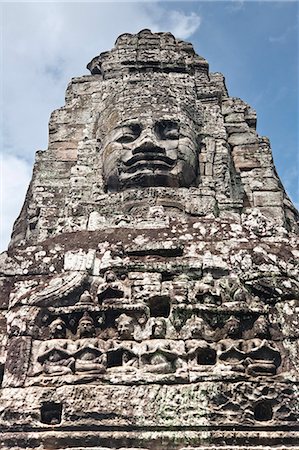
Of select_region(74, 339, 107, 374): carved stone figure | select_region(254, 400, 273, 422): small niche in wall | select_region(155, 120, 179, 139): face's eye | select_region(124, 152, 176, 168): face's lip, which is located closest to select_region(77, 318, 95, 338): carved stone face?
select_region(74, 339, 107, 374): carved stone figure

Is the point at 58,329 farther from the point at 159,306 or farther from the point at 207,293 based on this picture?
the point at 207,293

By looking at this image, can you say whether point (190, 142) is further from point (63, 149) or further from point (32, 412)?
point (32, 412)

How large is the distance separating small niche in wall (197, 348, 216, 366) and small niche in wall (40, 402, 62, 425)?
1.21m

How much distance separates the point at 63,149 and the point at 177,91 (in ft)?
6.55

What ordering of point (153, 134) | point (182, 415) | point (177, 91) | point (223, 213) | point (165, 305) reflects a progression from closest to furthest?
point (182, 415)
point (165, 305)
point (223, 213)
point (153, 134)
point (177, 91)

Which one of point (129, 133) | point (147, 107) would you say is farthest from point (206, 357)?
point (147, 107)

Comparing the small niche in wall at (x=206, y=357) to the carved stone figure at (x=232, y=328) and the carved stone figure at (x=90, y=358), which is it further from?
the carved stone figure at (x=90, y=358)

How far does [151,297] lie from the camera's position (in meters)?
5.26

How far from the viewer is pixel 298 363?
470 centimetres

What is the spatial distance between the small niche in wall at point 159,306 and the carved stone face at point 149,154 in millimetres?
2521

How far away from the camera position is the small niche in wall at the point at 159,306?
5266mm

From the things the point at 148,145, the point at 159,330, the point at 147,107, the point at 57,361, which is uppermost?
the point at 147,107

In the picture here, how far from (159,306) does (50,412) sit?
1.39 meters

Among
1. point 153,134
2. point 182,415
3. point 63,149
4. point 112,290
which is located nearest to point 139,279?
point 112,290
